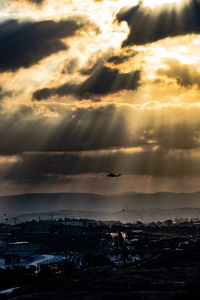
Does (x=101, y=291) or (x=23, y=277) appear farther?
(x=23, y=277)

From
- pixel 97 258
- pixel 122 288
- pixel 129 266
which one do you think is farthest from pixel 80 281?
pixel 97 258

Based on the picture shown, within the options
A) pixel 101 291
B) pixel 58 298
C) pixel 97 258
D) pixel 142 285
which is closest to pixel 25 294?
pixel 58 298

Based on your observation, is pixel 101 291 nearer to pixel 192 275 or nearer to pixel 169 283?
pixel 169 283

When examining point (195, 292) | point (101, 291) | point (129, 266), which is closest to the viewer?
point (195, 292)

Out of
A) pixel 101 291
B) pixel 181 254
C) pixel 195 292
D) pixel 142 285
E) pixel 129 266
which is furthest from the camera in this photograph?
pixel 181 254

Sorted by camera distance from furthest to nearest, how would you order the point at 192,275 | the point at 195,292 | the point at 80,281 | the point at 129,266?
the point at 129,266 → the point at 192,275 → the point at 80,281 → the point at 195,292

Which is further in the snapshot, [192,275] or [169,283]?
[192,275]

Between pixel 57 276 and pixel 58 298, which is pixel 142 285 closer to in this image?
pixel 58 298

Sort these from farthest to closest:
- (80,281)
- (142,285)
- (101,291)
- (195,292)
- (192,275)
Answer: (192,275) → (80,281) → (142,285) → (101,291) → (195,292)
